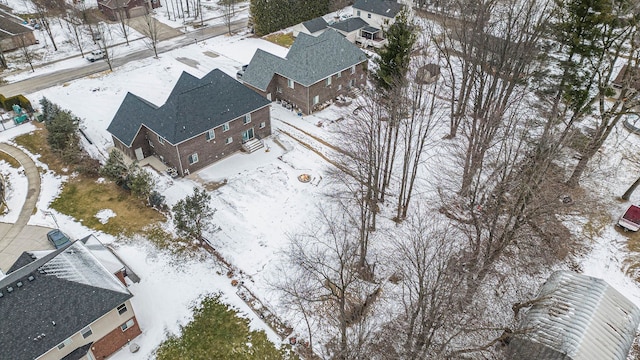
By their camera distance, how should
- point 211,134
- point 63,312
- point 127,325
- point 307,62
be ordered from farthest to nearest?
point 307,62 < point 211,134 < point 127,325 < point 63,312

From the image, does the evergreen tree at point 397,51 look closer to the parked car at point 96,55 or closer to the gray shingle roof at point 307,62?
the gray shingle roof at point 307,62

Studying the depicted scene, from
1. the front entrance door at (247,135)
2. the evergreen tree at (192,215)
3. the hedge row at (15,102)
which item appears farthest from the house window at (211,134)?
the hedge row at (15,102)

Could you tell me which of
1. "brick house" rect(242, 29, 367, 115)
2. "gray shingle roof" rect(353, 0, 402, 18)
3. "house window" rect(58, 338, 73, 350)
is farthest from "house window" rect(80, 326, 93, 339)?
"gray shingle roof" rect(353, 0, 402, 18)

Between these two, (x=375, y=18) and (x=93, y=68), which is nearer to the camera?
(x=93, y=68)

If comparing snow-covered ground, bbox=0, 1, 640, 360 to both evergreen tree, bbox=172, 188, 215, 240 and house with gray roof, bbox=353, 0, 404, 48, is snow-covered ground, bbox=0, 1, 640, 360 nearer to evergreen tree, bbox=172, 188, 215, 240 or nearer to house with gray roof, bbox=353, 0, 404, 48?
evergreen tree, bbox=172, 188, 215, 240

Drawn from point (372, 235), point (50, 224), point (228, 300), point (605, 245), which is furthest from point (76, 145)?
point (605, 245)

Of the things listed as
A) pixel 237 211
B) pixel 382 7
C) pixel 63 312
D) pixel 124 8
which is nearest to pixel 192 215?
pixel 237 211

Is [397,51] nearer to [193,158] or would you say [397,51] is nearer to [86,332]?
[193,158]
